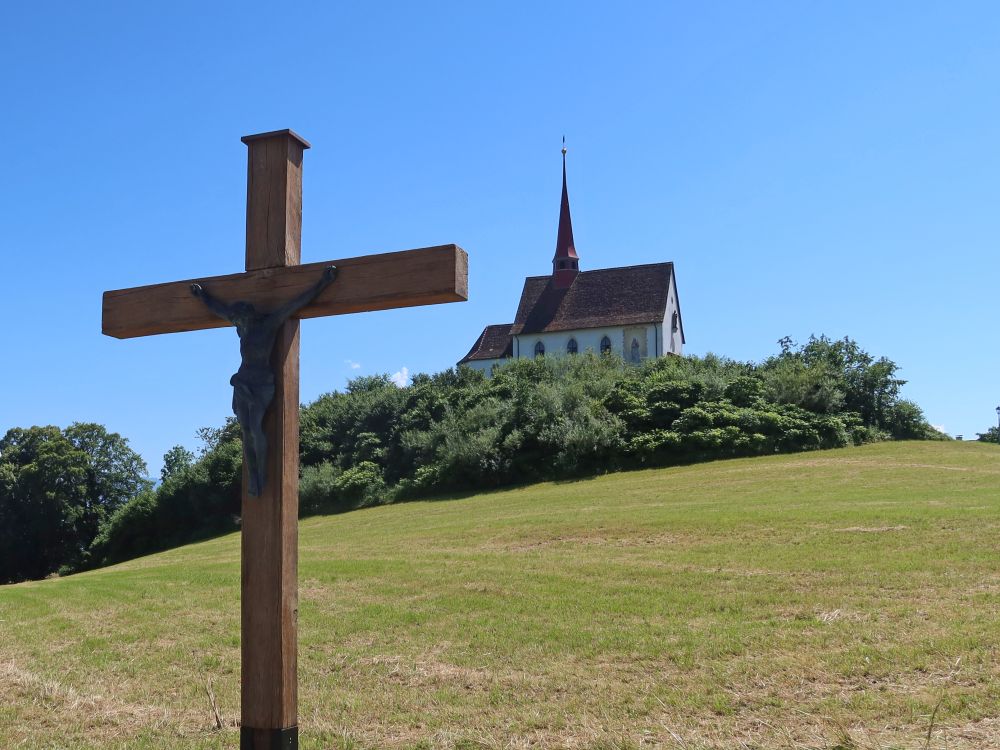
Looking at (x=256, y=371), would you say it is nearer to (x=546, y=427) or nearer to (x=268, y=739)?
(x=268, y=739)

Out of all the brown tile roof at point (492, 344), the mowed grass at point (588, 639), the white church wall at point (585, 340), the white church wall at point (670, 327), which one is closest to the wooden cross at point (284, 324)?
the mowed grass at point (588, 639)

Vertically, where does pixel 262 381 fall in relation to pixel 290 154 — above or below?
below

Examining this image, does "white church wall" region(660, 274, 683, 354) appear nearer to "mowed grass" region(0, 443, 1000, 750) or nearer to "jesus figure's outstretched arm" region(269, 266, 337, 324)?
"mowed grass" region(0, 443, 1000, 750)

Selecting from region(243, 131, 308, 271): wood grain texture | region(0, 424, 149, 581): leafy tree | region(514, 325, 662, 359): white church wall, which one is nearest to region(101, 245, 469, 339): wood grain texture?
region(243, 131, 308, 271): wood grain texture

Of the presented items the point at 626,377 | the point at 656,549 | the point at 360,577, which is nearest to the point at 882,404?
the point at 626,377

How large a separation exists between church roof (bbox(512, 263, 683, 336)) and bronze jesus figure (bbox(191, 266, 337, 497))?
55.7m

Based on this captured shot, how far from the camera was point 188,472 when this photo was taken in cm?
4034

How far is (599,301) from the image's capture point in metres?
62.5

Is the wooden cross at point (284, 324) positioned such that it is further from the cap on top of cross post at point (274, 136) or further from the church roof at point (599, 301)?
the church roof at point (599, 301)

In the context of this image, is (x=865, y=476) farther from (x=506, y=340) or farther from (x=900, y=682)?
(x=506, y=340)

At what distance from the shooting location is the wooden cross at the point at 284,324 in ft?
14.5

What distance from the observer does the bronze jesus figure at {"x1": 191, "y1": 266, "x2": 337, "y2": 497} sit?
4.56m

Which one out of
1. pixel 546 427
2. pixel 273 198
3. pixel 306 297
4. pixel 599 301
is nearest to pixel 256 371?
pixel 306 297

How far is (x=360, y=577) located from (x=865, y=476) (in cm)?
1481
